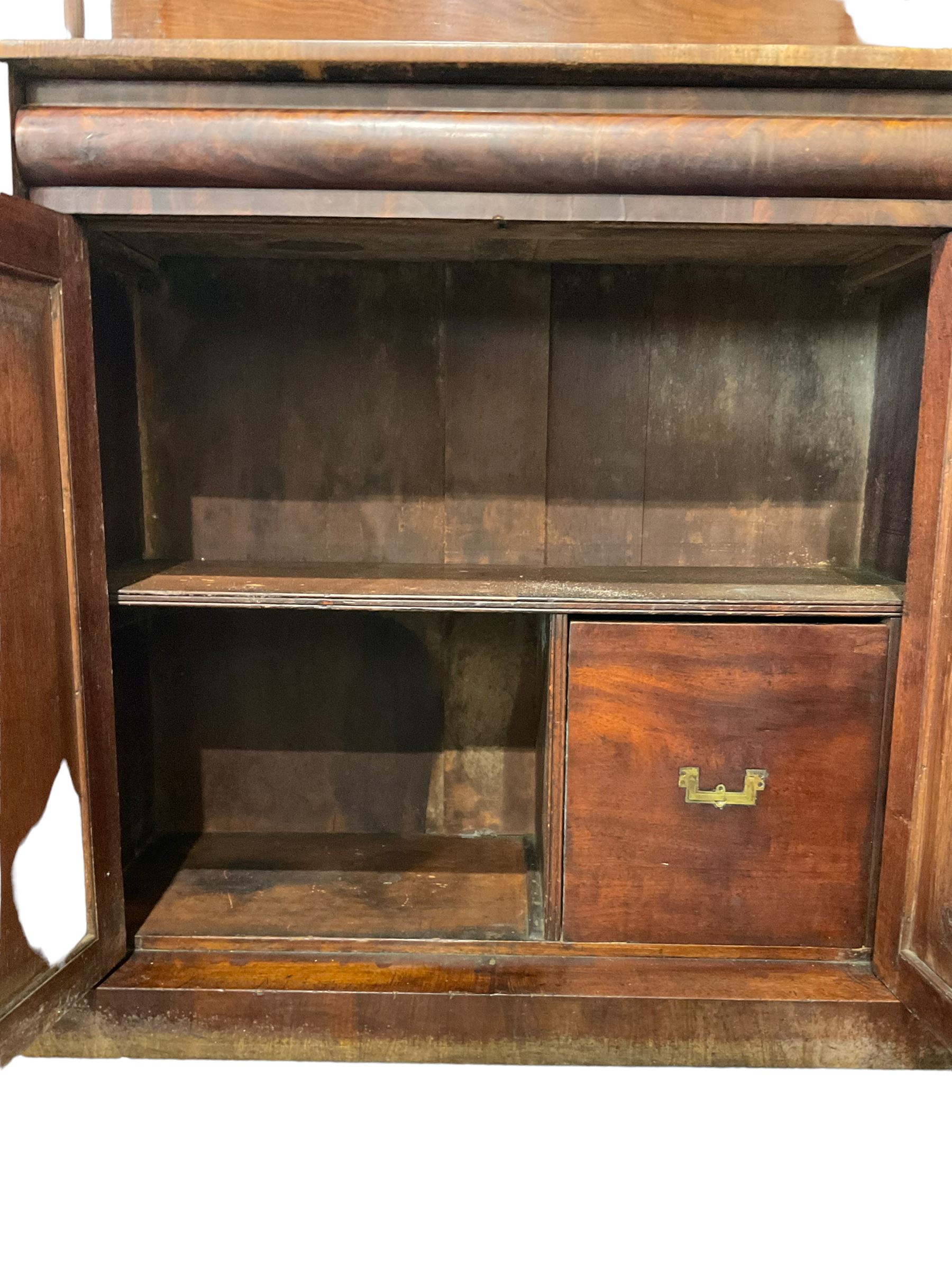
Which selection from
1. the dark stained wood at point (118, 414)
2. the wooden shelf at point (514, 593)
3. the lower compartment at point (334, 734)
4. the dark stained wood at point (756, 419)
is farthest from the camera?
the lower compartment at point (334, 734)

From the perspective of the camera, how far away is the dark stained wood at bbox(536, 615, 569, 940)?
1.37 meters

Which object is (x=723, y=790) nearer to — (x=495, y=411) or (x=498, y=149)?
(x=495, y=411)

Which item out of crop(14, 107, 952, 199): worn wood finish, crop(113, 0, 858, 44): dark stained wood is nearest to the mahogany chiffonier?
crop(14, 107, 952, 199): worn wood finish

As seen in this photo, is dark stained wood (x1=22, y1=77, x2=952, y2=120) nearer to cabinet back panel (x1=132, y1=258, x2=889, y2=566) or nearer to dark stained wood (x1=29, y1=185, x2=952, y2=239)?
dark stained wood (x1=29, y1=185, x2=952, y2=239)

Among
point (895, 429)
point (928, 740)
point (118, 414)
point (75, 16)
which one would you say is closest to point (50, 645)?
point (118, 414)

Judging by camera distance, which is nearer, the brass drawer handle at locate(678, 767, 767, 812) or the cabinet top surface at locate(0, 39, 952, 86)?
the cabinet top surface at locate(0, 39, 952, 86)

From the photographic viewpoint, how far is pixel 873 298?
5.52ft

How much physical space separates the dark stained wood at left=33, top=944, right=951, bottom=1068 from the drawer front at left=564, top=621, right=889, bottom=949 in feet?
0.36

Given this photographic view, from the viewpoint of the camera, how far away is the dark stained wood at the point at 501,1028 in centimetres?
132

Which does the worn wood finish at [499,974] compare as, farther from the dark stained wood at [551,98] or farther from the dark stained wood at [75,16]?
the dark stained wood at [75,16]

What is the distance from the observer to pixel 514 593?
1.38 metres

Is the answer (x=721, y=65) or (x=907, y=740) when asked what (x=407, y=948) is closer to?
(x=907, y=740)

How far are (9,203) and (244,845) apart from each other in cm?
116

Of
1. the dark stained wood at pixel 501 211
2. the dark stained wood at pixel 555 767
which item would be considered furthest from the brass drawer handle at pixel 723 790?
the dark stained wood at pixel 501 211
